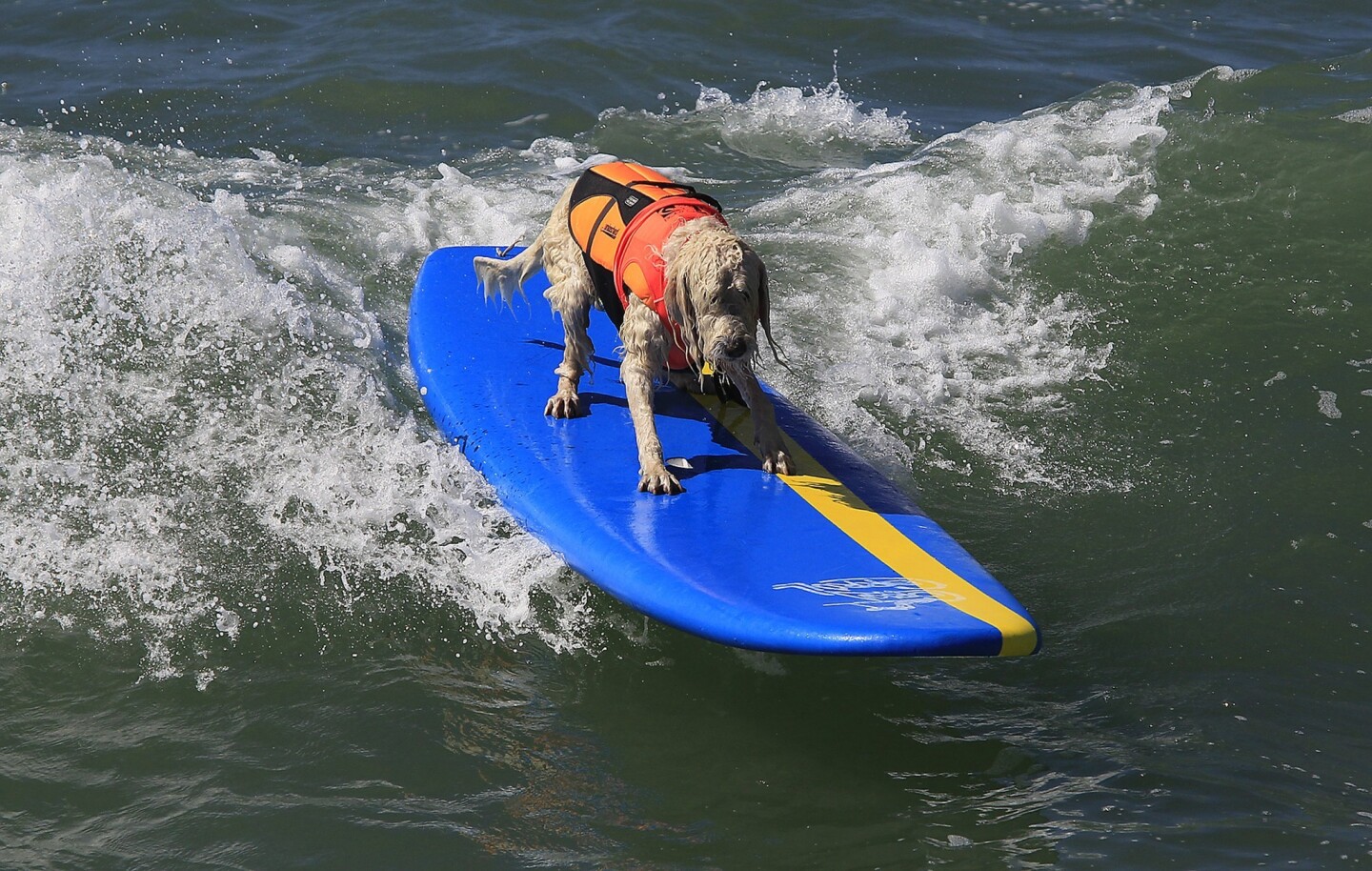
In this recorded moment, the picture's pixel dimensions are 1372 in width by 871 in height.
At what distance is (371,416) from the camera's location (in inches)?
229

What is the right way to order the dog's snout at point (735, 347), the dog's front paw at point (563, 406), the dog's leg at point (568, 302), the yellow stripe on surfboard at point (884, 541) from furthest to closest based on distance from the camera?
the dog's front paw at point (563, 406) < the dog's leg at point (568, 302) < the dog's snout at point (735, 347) < the yellow stripe on surfboard at point (884, 541)

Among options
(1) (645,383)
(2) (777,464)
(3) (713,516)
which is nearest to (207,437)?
(1) (645,383)

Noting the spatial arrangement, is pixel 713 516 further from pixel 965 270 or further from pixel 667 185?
pixel 965 270

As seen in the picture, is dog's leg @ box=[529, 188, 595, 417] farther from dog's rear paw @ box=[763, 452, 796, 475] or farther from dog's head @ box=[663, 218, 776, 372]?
dog's rear paw @ box=[763, 452, 796, 475]

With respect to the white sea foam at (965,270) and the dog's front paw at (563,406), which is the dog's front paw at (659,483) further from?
the white sea foam at (965,270)

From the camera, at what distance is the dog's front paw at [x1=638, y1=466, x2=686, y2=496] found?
192 inches

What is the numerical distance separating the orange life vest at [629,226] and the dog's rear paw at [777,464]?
1.95 ft

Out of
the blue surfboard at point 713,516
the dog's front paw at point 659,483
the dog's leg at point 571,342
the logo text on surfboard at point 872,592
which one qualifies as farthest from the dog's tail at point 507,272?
the logo text on surfboard at point 872,592

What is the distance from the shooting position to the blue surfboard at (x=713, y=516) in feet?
13.0

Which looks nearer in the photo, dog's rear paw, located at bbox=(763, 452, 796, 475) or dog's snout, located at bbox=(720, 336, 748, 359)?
dog's snout, located at bbox=(720, 336, 748, 359)

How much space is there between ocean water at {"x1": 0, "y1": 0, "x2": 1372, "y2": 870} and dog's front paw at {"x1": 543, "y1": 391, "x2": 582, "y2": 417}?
1.50ft

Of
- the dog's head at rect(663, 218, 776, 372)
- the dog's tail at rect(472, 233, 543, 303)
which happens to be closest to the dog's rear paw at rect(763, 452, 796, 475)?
the dog's head at rect(663, 218, 776, 372)

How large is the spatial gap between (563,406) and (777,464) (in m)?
1.06

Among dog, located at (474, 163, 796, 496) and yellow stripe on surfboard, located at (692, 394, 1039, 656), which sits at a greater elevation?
dog, located at (474, 163, 796, 496)
